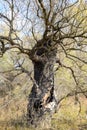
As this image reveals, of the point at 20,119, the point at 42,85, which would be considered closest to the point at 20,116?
the point at 20,119

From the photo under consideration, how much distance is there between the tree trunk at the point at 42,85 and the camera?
14.5 metres

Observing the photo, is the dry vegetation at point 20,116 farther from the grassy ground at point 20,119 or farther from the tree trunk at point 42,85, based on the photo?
the tree trunk at point 42,85

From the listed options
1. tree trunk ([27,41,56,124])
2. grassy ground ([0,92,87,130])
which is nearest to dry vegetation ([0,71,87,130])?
grassy ground ([0,92,87,130])

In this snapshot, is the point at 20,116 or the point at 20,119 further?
the point at 20,116

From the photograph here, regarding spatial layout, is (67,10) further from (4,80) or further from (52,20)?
(4,80)

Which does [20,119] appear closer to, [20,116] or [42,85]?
[20,116]

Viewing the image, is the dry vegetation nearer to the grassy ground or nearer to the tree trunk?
the grassy ground

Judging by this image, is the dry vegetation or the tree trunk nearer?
the dry vegetation

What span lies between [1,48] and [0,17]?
120 centimetres

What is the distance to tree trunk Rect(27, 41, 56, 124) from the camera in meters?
14.5

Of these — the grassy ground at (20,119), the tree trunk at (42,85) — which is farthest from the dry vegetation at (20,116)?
the tree trunk at (42,85)

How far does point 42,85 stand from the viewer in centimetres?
1490

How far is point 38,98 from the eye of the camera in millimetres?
14555

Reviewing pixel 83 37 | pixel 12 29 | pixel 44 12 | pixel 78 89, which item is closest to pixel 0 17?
pixel 12 29
